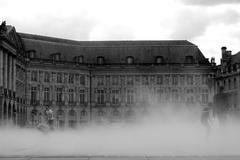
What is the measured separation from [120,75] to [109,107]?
6.43 m

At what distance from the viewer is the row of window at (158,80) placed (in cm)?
10206

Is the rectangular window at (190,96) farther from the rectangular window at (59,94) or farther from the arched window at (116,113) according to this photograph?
the rectangular window at (59,94)

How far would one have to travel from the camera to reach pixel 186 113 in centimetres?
9969

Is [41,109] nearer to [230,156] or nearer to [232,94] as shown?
[232,94]

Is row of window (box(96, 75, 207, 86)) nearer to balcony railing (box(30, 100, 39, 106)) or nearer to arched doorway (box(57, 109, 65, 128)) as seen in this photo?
arched doorway (box(57, 109, 65, 128))

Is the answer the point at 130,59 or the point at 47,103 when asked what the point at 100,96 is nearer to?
the point at 130,59

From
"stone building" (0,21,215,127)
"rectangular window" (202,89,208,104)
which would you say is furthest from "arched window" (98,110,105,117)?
"rectangular window" (202,89,208,104)

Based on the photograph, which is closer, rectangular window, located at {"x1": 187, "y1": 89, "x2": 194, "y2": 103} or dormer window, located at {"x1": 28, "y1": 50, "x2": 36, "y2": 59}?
dormer window, located at {"x1": 28, "y1": 50, "x2": 36, "y2": 59}

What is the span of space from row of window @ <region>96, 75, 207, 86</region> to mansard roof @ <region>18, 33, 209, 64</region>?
3296 mm

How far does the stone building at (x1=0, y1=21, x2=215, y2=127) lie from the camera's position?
9800 cm

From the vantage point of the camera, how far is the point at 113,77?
102562 millimetres

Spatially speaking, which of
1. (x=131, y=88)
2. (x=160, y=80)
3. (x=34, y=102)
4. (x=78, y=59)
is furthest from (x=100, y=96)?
(x=34, y=102)

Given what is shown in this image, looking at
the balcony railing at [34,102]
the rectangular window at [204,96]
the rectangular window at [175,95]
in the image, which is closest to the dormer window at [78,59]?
the balcony railing at [34,102]

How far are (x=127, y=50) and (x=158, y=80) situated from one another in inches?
349
